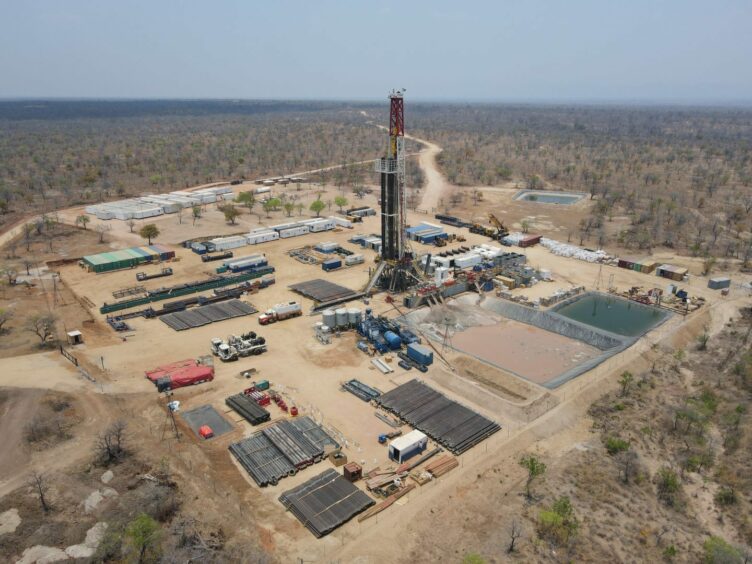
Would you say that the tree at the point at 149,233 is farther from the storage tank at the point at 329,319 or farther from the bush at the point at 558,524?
the bush at the point at 558,524

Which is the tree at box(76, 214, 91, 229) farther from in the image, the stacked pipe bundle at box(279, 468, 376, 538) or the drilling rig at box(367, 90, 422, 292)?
the stacked pipe bundle at box(279, 468, 376, 538)

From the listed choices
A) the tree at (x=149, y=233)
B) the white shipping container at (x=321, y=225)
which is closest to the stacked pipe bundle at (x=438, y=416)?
the white shipping container at (x=321, y=225)

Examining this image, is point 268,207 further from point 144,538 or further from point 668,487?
point 668,487

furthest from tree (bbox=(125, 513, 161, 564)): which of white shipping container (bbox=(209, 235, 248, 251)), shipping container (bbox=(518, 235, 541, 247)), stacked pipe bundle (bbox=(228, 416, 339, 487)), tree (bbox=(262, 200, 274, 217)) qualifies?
tree (bbox=(262, 200, 274, 217))

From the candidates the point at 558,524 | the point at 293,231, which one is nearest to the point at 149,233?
the point at 293,231

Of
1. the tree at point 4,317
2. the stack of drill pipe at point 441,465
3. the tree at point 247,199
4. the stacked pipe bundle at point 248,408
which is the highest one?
the tree at point 247,199

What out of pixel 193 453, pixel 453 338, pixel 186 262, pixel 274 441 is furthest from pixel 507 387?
pixel 186 262

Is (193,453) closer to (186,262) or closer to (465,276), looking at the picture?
(465,276)
